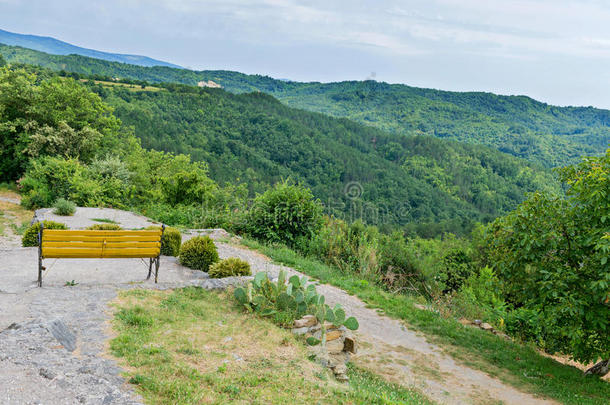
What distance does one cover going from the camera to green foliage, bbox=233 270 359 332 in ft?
17.6

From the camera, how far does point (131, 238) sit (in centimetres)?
594

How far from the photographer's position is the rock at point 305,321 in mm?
5199

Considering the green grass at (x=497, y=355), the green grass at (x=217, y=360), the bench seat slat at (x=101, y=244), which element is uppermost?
the bench seat slat at (x=101, y=244)

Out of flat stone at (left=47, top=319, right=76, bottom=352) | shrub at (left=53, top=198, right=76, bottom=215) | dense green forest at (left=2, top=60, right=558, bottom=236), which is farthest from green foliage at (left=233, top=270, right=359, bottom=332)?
dense green forest at (left=2, top=60, right=558, bottom=236)

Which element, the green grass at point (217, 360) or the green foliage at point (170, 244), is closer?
the green grass at point (217, 360)

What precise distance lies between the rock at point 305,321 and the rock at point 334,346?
1.04 feet

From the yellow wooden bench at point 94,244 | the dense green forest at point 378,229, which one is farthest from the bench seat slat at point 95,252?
the dense green forest at point 378,229

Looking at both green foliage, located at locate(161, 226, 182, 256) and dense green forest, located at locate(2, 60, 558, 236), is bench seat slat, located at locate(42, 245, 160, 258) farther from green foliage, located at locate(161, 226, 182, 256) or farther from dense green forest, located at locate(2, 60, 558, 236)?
dense green forest, located at locate(2, 60, 558, 236)

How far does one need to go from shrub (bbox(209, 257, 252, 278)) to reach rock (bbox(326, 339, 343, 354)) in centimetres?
226

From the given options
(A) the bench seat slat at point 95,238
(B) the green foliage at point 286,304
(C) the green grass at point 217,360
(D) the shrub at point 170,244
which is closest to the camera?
(C) the green grass at point 217,360

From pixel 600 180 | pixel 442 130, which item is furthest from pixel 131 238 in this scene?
pixel 442 130

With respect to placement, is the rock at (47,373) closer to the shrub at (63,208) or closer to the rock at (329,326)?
the rock at (329,326)

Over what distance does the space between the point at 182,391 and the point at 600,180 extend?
5.37m

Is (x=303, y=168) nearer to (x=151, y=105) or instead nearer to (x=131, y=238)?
(x=151, y=105)
